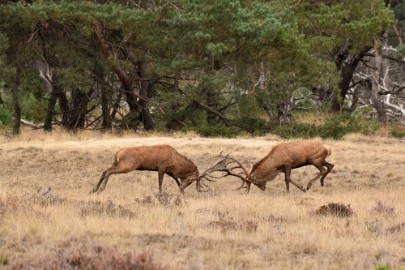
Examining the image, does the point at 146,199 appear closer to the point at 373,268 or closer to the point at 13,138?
the point at 373,268

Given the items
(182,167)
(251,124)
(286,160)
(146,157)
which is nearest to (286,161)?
(286,160)

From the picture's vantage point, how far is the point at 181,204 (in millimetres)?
13867

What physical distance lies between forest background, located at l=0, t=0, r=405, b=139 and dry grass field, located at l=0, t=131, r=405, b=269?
7031 mm

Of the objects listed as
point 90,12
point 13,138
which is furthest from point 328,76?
point 13,138

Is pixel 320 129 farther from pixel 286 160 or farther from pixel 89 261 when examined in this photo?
pixel 89 261

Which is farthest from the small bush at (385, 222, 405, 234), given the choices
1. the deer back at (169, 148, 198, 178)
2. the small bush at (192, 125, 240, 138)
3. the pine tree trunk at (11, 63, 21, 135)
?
the pine tree trunk at (11, 63, 21, 135)

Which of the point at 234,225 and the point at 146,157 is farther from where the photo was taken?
the point at 146,157

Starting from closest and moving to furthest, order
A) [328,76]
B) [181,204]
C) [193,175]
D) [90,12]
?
[181,204] → [193,175] → [90,12] → [328,76]

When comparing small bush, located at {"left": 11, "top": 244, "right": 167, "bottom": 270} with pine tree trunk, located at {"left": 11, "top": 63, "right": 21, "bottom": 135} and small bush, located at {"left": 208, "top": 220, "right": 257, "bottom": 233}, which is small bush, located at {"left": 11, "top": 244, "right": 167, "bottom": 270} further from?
pine tree trunk, located at {"left": 11, "top": 63, "right": 21, "bottom": 135}

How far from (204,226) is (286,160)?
6636 mm

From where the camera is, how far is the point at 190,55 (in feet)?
92.2

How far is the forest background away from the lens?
87.0 feet

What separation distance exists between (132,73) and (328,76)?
7.50 metres

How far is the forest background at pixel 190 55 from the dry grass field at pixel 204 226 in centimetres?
703
